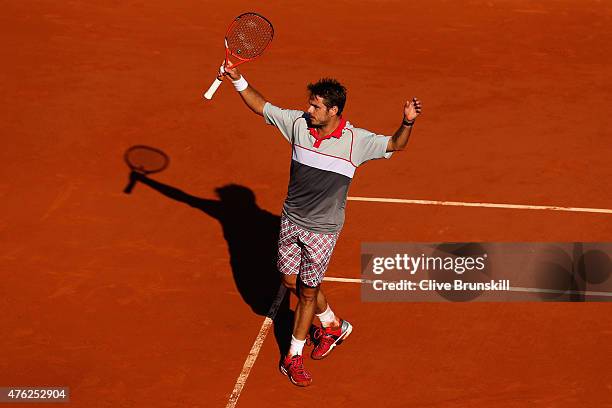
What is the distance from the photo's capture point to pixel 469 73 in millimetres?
15633

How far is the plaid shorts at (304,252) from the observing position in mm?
8258

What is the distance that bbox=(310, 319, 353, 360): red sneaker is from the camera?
29.5 feet

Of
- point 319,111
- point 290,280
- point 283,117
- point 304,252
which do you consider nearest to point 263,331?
point 290,280

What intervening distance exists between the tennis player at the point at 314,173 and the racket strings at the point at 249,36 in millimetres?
1069

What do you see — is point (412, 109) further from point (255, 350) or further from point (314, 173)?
point (255, 350)

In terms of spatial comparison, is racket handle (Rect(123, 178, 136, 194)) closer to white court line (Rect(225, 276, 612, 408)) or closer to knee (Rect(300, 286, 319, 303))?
white court line (Rect(225, 276, 612, 408))

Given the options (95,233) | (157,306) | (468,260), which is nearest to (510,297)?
(468,260)

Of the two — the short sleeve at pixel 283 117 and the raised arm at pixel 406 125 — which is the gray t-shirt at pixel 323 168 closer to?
the short sleeve at pixel 283 117

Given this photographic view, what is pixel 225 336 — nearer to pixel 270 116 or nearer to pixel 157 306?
pixel 157 306

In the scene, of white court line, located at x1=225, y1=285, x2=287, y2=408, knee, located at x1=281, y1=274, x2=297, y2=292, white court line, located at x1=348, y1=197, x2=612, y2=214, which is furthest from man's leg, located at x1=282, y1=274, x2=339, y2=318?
white court line, located at x1=348, y1=197, x2=612, y2=214

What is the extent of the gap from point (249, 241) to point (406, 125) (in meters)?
3.67

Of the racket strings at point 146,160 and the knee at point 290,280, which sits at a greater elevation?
the racket strings at point 146,160


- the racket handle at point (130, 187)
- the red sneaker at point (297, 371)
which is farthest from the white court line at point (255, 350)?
the racket handle at point (130, 187)

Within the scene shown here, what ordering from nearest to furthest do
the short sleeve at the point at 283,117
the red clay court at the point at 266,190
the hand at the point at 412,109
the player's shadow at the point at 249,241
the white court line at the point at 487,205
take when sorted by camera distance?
the hand at the point at 412,109
the short sleeve at the point at 283,117
the red clay court at the point at 266,190
the player's shadow at the point at 249,241
the white court line at the point at 487,205
